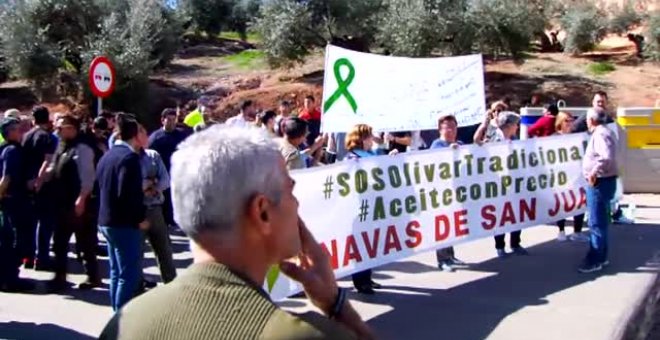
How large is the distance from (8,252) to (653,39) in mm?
32188

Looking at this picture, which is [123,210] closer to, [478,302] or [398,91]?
[478,302]

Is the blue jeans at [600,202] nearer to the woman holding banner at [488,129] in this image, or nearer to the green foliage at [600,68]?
the woman holding banner at [488,129]

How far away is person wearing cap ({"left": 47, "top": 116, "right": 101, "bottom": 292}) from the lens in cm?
851

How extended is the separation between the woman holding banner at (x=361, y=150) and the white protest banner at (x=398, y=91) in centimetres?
158

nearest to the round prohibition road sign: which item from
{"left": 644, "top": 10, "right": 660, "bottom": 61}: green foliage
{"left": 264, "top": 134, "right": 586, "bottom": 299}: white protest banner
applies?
{"left": 264, "top": 134, "right": 586, "bottom": 299}: white protest banner

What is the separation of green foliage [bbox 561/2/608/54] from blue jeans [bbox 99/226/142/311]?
116 ft

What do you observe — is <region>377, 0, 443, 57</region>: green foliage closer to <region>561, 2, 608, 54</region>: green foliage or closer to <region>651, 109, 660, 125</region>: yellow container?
<region>561, 2, 608, 54</region>: green foliage

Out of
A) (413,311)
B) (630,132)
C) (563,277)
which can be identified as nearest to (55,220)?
(413,311)

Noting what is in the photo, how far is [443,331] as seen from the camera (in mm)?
7238

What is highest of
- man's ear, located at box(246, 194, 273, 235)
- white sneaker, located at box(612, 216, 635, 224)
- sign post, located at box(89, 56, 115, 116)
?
sign post, located at box(89, 56, 115, 116)

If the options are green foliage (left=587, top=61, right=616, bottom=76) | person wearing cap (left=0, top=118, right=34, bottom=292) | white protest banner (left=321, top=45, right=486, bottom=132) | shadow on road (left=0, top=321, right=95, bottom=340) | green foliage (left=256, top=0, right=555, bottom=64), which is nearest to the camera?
shadow on road (left=0, top=321, right=95, bottom=340)

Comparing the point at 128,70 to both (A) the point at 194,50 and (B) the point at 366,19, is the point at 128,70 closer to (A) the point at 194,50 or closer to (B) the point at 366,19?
(B) the point at 366,19

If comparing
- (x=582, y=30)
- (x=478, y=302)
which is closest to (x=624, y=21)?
(x=582, y=30)

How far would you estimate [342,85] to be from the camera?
10.5m
